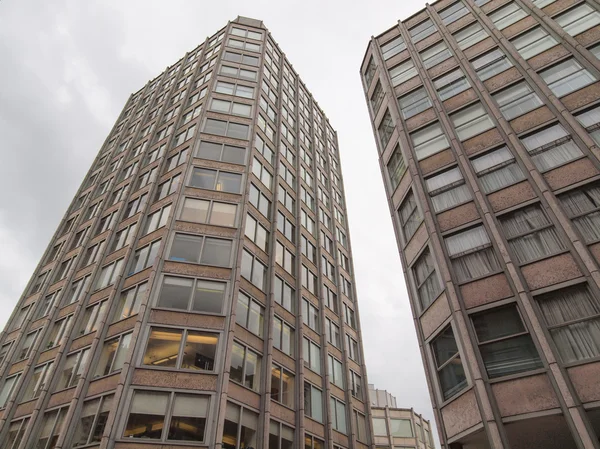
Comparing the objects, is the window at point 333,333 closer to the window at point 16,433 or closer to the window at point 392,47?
the window at point 392,47

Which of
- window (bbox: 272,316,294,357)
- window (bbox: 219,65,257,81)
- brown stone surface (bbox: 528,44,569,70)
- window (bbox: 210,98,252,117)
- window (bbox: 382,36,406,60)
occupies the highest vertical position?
window (bbox: 219,65,257,81)

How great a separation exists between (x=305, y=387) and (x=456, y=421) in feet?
53.7

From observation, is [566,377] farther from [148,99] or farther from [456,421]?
[148,99]

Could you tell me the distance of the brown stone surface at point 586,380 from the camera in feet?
37.0

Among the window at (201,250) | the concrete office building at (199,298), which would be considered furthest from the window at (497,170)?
the window at (201,250)

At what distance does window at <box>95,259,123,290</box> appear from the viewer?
28.7 metres

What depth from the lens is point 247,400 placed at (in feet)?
77.0

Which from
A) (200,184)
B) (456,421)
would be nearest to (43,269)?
(200,184)

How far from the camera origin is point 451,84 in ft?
77.3

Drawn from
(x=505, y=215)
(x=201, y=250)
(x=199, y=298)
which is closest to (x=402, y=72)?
(x=505, y=215)

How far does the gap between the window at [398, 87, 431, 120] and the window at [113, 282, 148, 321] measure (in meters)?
18.5

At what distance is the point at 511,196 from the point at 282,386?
18119mm

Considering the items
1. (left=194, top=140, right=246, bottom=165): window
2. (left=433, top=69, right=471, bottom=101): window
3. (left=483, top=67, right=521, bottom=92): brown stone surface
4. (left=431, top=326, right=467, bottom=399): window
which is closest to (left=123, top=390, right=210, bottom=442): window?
(left=431, top=326, right=467, bottom=399): window

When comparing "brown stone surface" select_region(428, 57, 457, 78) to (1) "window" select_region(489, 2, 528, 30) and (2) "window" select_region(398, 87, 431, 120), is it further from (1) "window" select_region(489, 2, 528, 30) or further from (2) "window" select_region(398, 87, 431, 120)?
(1) "window" select_region(489, 2, 528, 30)
